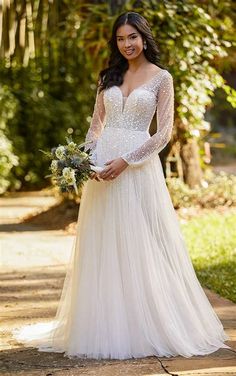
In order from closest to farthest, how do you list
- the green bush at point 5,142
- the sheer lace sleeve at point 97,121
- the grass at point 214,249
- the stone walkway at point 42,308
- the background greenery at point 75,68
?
the stone walkway at point 42,308
the sheer lace sleeve at point 97,121
the grass at point 214,249
the background greenery at point 75,68
the green bush at point 5,142

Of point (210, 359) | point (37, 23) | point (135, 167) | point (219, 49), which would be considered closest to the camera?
point (210, 359)

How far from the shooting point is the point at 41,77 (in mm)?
12852

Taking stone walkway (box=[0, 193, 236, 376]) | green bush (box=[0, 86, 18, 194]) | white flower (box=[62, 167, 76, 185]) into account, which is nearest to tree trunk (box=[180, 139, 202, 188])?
stone walkway (box=[0, 193, 236, 376])

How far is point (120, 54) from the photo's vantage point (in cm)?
451

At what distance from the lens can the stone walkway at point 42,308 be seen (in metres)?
3.95

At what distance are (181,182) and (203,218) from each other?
615 mm

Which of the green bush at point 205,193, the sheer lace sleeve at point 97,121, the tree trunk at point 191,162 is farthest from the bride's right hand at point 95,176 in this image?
the tree trunk at point 191,162

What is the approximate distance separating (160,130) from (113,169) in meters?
0.34

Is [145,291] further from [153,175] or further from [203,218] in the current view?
[203,218]

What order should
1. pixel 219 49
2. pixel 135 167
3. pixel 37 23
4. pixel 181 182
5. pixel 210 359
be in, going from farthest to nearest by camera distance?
1. pixel 37 23
2. pixel 181 182
3. pixel 219 49
4. pixel 135 167
5. pixel 210 359

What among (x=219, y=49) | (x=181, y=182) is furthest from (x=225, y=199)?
(x=219, y=49)

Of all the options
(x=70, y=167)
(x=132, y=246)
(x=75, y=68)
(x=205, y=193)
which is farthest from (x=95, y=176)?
(x=75, y=68)

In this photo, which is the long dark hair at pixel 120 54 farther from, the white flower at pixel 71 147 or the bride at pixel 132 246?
the white flower at pixel 71 147

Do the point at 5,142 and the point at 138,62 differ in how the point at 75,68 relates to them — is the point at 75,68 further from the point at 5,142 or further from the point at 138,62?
the point at 138,62
